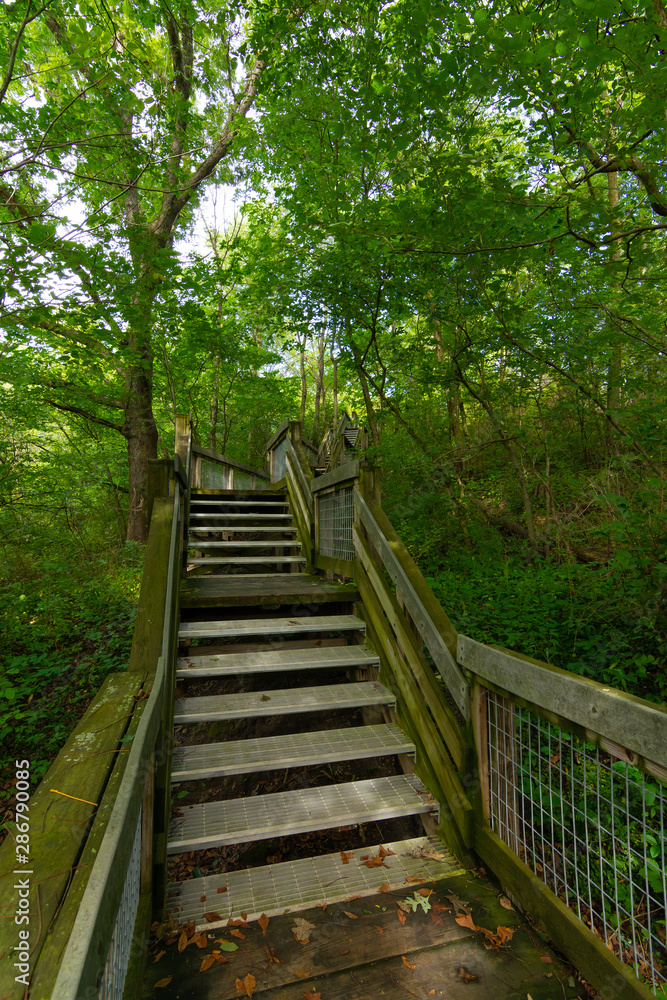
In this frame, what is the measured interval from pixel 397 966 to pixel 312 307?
5945 millimetres

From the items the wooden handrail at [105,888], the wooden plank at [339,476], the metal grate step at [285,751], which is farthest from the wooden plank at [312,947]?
the wooden plank at [339,476]

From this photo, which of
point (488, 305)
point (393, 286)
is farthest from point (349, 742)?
point (393, 286)

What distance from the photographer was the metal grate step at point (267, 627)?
3.26 m

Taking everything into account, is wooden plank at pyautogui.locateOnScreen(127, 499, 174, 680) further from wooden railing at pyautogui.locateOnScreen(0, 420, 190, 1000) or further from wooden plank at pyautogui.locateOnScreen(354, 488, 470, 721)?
wooden plank at pyautogui.locateOnScreen(354, 488, 470, 721)

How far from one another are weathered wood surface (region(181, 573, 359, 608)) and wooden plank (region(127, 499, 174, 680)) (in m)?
0.79

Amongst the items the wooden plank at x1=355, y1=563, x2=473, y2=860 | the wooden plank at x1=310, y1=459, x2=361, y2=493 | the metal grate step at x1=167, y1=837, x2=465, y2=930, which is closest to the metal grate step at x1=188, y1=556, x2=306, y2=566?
the wooden plank at x1=310, y1=459, x2=361, y2=493

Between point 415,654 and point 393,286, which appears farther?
point 393,286

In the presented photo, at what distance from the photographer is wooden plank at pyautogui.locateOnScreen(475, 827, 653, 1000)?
139 cm

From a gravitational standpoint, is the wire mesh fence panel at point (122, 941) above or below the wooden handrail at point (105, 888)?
below

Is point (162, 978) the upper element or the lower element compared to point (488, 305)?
lower

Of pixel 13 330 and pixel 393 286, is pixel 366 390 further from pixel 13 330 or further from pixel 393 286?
pixel 13 330

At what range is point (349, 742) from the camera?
2648 millimetres

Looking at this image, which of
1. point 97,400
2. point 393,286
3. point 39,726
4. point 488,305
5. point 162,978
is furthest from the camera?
point 97,400

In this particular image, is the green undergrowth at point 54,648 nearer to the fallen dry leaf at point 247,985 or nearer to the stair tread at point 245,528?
the stair tread at point 245,528
